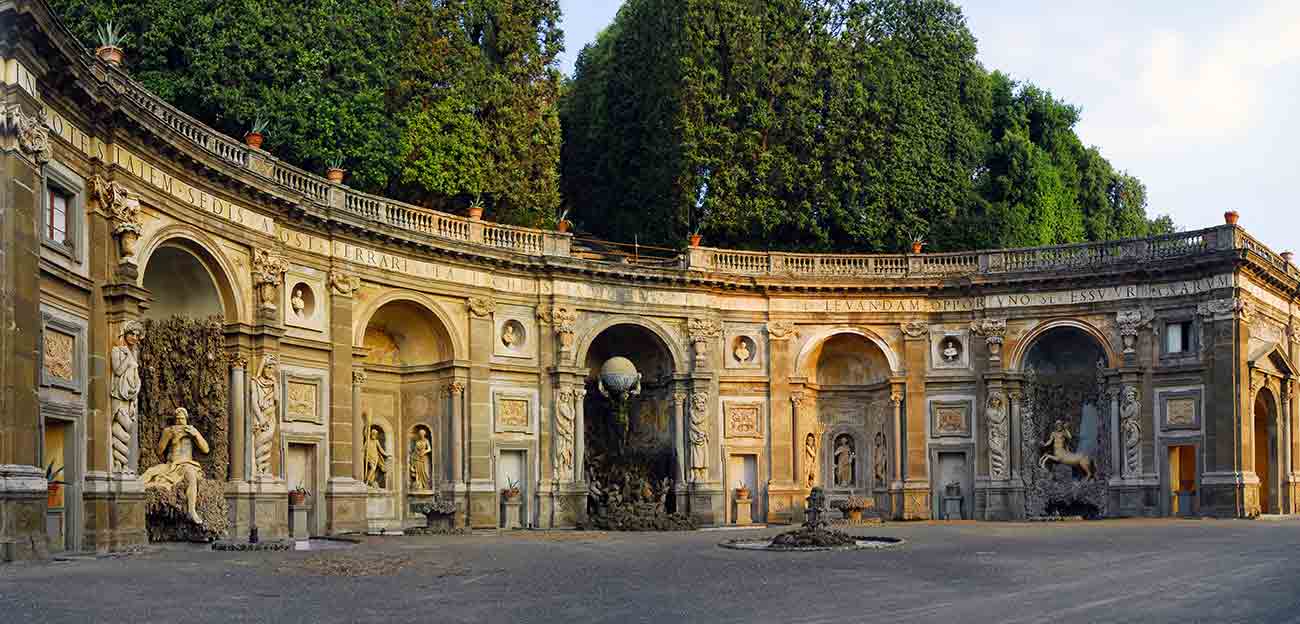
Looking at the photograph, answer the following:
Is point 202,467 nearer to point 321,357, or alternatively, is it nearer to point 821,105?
point 321,357

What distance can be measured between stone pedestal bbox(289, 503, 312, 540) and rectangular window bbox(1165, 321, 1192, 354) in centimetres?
2692

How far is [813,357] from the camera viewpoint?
46.8 m

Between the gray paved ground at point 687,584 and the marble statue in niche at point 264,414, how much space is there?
4528 millimetres

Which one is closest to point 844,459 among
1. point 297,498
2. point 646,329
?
point 646,329

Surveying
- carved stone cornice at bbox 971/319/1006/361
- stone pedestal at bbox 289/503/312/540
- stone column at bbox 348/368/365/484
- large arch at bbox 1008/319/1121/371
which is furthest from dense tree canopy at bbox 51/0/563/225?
large arch at bbox 1008/319/1121/371

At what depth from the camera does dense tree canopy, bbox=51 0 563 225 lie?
3872 centimetres

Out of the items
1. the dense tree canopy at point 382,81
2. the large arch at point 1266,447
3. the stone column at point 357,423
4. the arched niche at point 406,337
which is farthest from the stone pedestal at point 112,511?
the large arch at point 1266,447

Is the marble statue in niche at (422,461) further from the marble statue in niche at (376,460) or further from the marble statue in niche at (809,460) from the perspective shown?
the marble statue in niche at (809,460)

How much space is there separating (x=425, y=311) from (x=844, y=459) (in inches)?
648

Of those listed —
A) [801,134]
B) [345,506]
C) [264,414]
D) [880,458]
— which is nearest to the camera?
[264,414]

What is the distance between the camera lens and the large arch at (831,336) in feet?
152

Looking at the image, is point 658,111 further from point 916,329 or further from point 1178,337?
point 1178,337

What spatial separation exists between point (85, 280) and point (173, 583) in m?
8.88

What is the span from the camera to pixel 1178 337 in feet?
141
